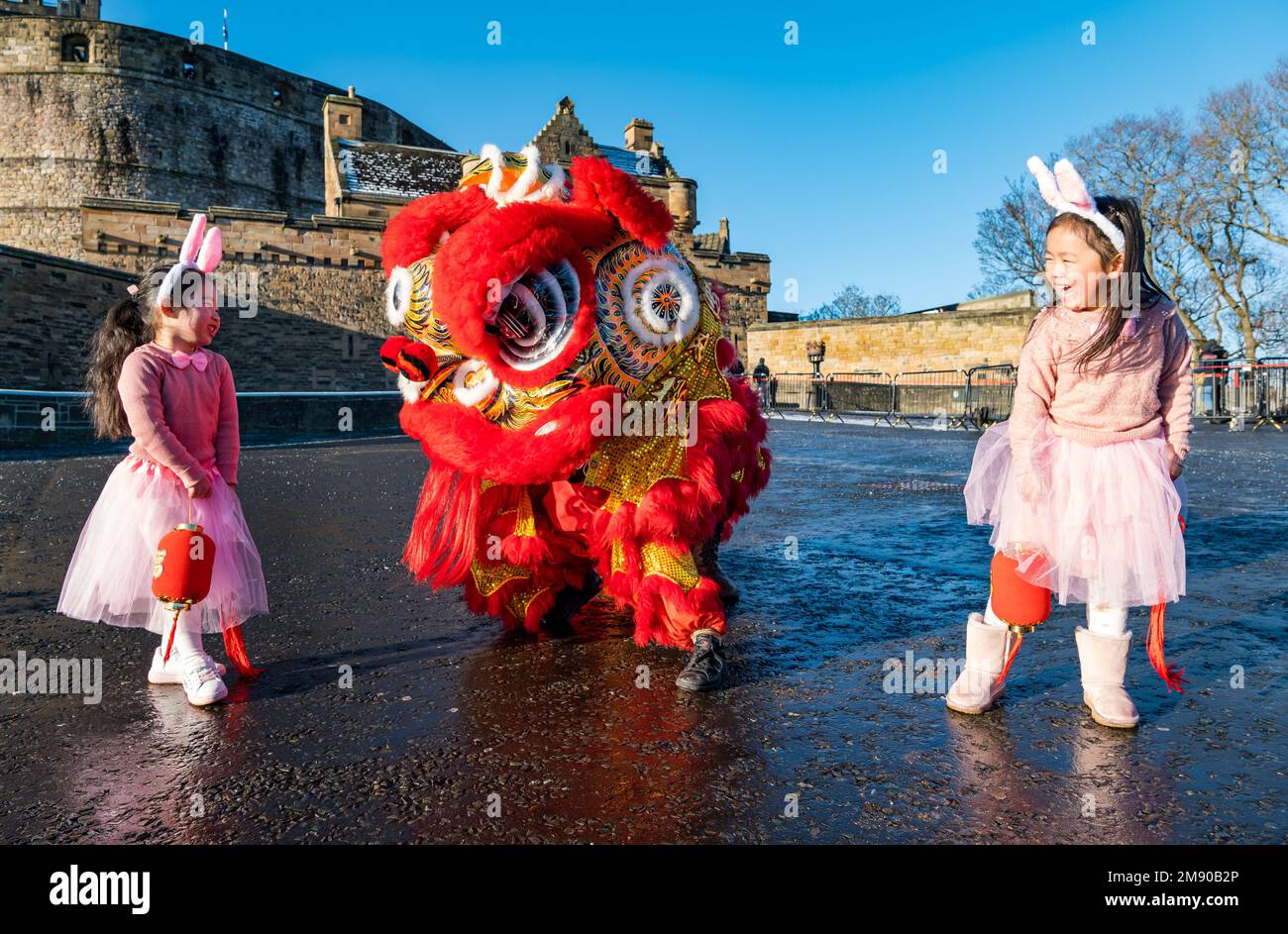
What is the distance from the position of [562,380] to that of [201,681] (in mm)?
1538

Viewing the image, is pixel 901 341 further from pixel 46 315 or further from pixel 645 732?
pixel 645 732

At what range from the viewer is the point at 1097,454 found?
2.46m

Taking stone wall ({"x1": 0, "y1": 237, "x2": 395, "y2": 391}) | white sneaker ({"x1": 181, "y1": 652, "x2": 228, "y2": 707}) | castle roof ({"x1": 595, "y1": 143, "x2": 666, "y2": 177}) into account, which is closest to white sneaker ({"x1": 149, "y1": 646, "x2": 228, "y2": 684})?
white sneaker ({"x1": 181, "y1": 652, "x2": 228, "y2": 707})

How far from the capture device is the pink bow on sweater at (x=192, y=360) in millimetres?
2779

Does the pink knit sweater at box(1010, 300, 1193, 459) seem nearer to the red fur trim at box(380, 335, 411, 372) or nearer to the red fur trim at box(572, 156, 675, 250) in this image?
the red fur trim at box(572, 156, 675, 250)

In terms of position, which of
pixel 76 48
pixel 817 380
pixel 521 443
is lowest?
pixel 521 443

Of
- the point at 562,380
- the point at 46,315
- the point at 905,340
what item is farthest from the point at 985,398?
the point at 46,315

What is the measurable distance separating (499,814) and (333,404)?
17.2m

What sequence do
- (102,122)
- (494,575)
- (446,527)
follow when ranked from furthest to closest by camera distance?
(102,122) < (494,575) < (446,527)
